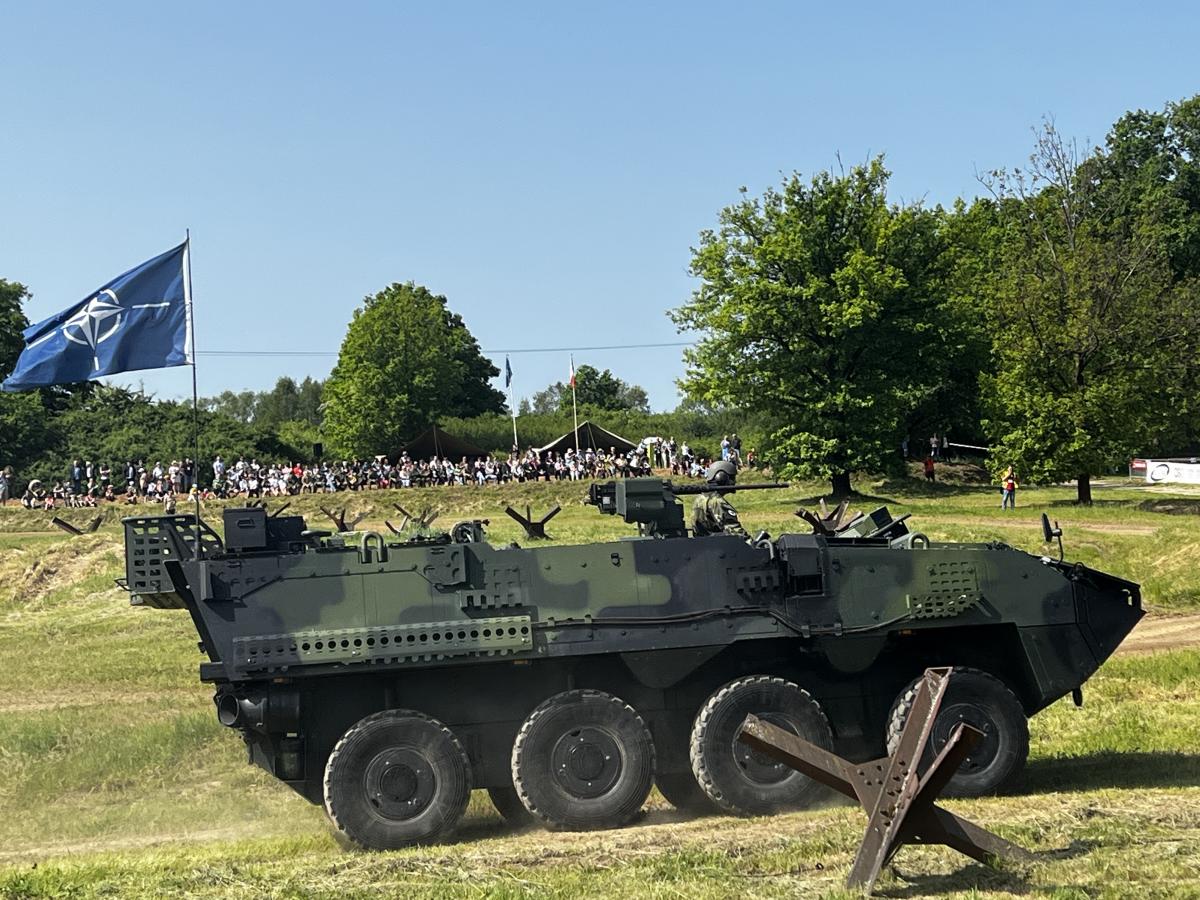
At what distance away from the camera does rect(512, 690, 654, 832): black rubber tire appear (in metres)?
11.9

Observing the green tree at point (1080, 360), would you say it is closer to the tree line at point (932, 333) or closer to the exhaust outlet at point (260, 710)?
the tree line at point (932, 333)

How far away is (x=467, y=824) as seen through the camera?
1288 centimetres

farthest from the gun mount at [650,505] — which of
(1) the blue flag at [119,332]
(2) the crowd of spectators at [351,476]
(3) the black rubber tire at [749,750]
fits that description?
(2) the crowd of spectators at [351,476]

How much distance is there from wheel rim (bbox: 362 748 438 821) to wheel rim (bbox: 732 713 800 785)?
8.08 ft

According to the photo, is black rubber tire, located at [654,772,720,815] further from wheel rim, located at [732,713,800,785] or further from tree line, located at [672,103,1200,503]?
tree line, located at [672,103,1200,503]

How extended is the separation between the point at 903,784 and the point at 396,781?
13.9ft

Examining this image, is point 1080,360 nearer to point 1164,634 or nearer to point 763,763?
point 1164,634

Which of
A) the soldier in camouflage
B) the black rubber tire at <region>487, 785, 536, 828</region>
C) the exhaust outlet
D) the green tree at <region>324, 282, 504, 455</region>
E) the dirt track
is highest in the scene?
the green tree at <region>324, 282, 504, 455</region>

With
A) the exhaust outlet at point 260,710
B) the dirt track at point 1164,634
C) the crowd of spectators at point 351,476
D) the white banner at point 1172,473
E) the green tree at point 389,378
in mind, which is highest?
the green tree at point 389,378

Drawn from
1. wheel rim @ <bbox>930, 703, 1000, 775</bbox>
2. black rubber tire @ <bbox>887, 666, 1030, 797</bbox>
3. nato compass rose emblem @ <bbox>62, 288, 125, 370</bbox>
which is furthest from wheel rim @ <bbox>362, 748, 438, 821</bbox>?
nato compass rose emblem @ <bbox>62, 288, 125, 370</bbox>

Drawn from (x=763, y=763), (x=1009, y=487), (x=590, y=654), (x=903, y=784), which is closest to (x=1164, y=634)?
(x=763, y=763)

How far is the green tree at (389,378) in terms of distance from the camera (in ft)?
246

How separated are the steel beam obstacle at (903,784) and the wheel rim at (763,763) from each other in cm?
226

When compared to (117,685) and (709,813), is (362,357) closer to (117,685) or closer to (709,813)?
(117,685)
